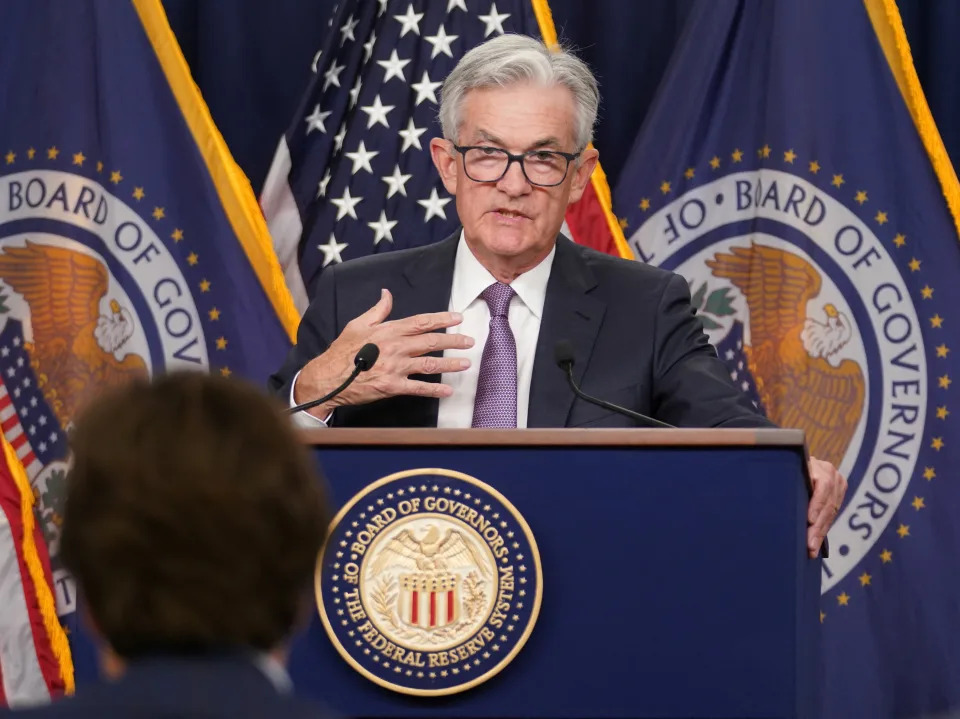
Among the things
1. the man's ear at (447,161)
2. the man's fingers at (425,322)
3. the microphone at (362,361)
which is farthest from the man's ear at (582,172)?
the microphone at (362,361)

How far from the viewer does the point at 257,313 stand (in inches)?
166

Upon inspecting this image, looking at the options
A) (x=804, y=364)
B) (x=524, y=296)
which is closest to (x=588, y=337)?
(x=524, y=296)

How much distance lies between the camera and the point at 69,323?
416 cm

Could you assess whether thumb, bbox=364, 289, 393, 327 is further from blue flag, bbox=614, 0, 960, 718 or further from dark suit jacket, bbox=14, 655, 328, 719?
blue flag, bbox=614, 0, 960, 718

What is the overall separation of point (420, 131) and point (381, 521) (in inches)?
91.7

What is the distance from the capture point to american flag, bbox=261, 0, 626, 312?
4254 mm

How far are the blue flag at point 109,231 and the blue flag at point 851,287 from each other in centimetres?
122

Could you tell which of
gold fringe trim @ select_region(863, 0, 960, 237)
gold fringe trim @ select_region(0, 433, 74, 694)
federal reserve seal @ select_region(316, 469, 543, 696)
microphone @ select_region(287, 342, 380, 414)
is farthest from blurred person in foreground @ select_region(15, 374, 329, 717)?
gold fringe trim @ select_region(863, 0, 960, 237)

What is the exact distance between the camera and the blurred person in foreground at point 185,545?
3.14ft

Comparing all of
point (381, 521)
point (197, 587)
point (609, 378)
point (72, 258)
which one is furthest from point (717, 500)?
point (72, 258)

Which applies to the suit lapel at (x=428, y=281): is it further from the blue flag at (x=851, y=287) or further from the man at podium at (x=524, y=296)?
the blue flag at (x=851, y=287)

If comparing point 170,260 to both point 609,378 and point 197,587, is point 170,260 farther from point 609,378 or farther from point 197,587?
point 197,587

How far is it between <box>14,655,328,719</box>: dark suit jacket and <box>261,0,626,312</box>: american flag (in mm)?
3288

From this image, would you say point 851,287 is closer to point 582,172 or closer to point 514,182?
point 582,172
